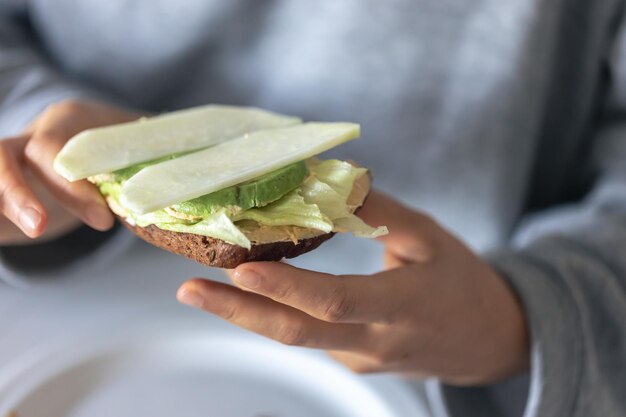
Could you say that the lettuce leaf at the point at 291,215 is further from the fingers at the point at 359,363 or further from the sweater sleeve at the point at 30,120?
the sweater sleeve at the point at 30,120

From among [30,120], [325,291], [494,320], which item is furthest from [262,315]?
[30,120]

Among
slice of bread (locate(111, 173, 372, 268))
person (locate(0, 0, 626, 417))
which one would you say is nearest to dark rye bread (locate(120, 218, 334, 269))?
slice of bread (locate(111, 173, 372, 268))

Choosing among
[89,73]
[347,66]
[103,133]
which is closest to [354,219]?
[103,133]

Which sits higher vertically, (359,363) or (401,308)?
(401,308)

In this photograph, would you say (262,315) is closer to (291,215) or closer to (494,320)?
(291,215)

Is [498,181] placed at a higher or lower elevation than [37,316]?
higher

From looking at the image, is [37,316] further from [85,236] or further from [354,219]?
[354,219]
